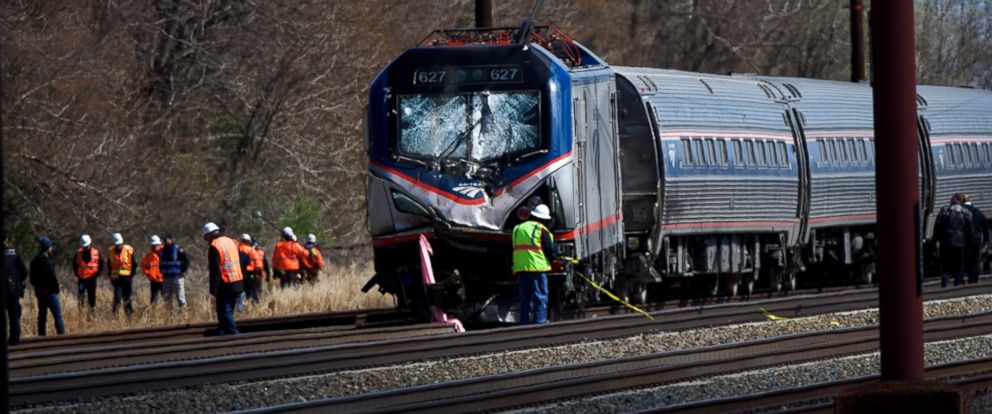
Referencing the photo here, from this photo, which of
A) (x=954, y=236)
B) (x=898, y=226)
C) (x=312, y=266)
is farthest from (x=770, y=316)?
(x=312, y=266)

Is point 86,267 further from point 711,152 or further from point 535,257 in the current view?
point 711,152

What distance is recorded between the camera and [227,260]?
18.1m

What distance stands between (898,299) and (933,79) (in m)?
52.1

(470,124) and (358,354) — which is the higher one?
(470,124)

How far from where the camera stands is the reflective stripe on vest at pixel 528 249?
18141 millimetres

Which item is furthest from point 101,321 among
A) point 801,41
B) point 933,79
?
point 933,79

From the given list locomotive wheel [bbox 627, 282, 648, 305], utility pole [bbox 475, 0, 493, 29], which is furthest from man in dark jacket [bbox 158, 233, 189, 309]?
locomotive wheel [bbox 627, 282, 648, 305]

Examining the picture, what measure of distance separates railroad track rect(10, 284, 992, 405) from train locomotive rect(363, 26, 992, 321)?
4.64 ft

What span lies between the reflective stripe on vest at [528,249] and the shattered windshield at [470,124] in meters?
0.99

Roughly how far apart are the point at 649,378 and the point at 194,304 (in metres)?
13.3

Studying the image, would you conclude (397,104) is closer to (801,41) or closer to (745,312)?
(745,312)

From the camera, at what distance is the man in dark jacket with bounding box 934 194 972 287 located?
82.5 feet

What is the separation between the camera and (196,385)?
13484 millimetres

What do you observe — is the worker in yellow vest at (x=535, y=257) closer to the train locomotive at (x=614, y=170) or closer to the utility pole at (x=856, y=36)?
the train locomotive at (x=614, y=170)
